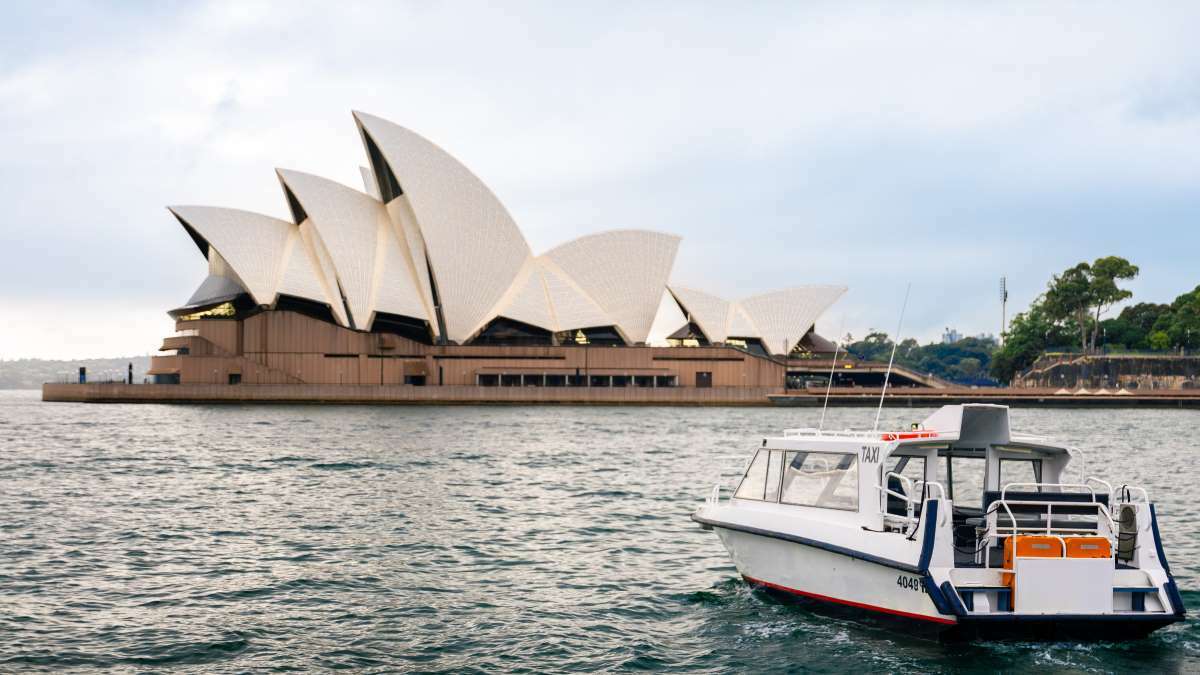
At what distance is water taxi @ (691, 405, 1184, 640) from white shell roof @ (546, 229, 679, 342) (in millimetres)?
72451

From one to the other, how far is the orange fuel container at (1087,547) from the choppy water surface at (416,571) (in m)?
1.07

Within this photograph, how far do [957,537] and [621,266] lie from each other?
7442 cm

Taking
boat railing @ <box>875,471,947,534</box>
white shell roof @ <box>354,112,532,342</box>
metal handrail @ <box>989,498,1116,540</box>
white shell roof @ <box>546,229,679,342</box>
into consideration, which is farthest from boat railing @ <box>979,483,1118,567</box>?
white shell roof @ <box>546,229,679,342</box>

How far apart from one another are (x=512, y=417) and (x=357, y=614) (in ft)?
145

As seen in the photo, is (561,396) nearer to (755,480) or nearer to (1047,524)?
(755,480)

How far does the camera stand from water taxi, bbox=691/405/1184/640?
387 inches

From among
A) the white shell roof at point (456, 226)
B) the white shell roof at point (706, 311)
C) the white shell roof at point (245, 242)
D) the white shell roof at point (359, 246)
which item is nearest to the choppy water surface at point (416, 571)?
the white shell roof at point (359, 246)

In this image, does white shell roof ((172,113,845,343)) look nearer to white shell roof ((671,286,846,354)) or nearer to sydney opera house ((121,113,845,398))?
sydney opera house ((121,113,845,398))

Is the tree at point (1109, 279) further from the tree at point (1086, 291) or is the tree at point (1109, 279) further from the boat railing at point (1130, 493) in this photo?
the boat railing at point (1130, 493)

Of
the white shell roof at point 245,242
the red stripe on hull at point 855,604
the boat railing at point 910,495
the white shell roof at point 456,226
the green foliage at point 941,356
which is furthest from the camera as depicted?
the green foliage at point 941,356

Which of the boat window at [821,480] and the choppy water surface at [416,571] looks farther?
the boat window at [821,480]

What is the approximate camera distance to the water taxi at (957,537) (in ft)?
32.2

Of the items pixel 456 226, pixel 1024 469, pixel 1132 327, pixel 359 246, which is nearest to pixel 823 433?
pixel 1024 469

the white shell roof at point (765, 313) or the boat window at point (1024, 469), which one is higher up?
the white shell roof at point (765, 313)
